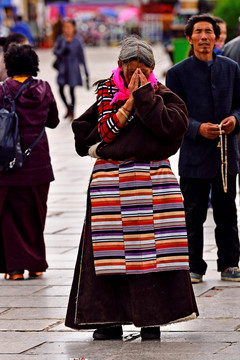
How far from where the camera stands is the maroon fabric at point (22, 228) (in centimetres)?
748

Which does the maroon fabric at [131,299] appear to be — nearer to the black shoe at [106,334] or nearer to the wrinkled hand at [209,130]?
the black shoe at [106,334]

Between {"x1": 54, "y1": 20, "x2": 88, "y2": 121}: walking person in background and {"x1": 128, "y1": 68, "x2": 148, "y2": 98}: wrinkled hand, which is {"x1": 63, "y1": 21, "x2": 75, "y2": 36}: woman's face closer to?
{"x1": 54, "y1": 20, "x2": 88, "y2": 121}: walking person in background

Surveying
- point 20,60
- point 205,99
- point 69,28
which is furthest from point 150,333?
point 69,28

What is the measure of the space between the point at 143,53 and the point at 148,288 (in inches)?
47.9

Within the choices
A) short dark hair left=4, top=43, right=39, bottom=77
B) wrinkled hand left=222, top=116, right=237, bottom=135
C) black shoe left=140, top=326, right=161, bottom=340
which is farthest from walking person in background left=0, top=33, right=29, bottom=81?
black shoe left=140, top=326, right=161, bottom=340

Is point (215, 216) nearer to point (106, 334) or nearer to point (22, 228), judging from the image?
point (22, 228)

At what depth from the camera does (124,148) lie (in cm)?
549

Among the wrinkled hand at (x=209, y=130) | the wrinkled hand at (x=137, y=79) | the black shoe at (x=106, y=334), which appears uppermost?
the wrinkled hand at (x=137, y=79)

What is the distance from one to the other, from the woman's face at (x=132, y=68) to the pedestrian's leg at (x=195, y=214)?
172 cm

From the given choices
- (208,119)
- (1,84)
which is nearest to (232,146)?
(208,119)

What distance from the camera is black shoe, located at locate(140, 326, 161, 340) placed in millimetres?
5613

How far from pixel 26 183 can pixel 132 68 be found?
2207 millimetres

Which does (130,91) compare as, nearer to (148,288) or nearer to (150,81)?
(150,81)

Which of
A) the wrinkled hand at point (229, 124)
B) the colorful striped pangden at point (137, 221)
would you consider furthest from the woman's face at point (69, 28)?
the colorful striped pangden at point (137, 221)
